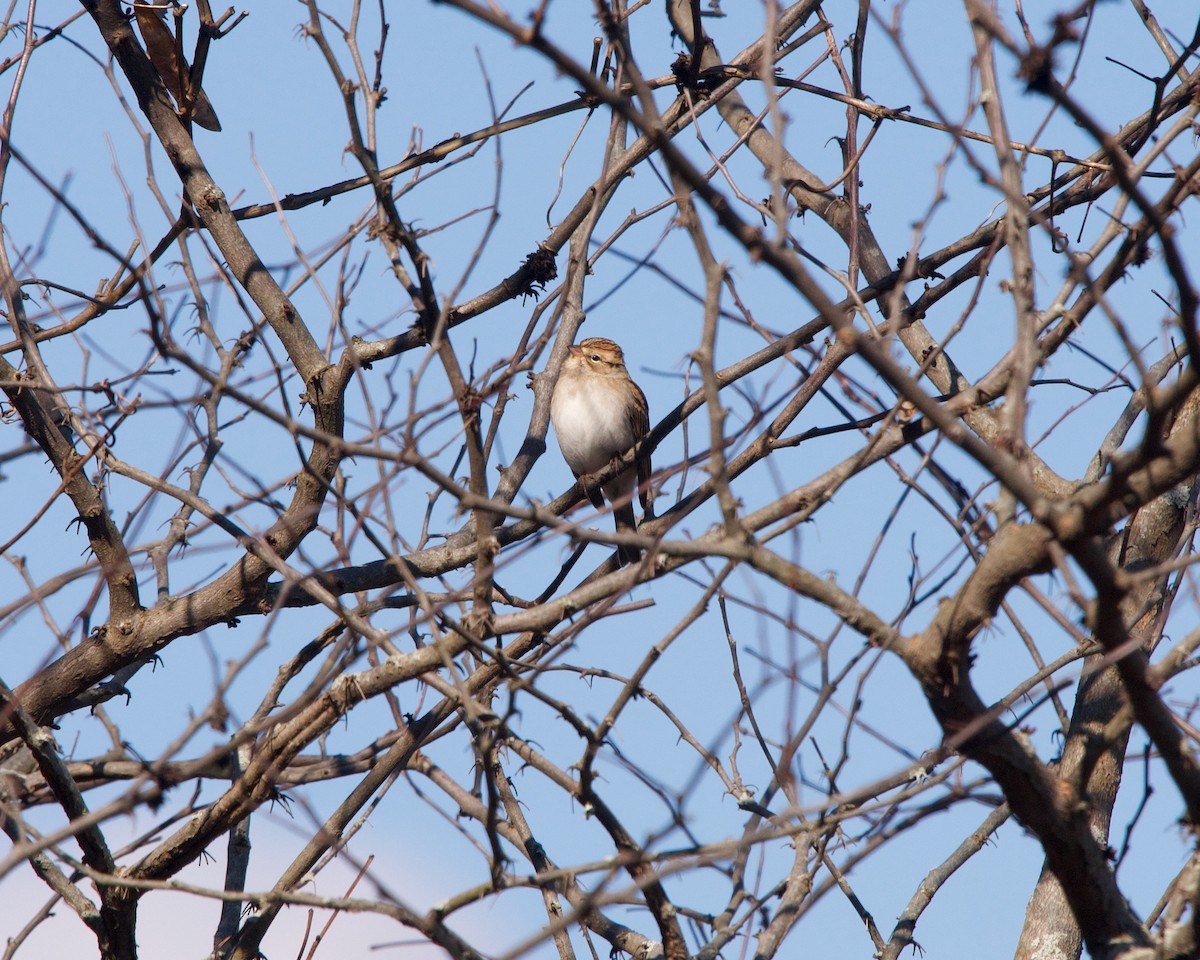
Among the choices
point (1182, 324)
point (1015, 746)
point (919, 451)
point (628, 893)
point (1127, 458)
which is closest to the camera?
point (1182, 324)

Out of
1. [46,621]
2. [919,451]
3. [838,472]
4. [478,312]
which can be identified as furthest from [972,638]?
[46,621]

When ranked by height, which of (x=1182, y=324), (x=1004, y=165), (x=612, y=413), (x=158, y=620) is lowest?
(x=1182, y=324)

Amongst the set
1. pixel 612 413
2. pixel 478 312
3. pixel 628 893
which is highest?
pixel 612 413

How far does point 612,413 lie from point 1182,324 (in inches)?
229

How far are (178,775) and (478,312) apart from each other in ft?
7.83

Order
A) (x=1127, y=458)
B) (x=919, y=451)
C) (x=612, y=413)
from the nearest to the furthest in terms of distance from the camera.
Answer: (x=1127, y=458), (x=919, y=451), (x=612, y=413)

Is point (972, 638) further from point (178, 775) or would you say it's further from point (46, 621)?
point (46, 621)

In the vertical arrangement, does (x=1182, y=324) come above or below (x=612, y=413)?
below

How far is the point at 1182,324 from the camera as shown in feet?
7.10

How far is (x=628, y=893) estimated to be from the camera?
2.67 meters

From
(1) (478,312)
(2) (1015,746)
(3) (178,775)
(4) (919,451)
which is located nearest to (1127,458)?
(2) (1015,746)

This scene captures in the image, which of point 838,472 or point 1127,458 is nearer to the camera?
point 1127,458

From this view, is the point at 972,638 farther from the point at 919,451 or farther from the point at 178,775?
the point at 178,775

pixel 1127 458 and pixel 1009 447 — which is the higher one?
pixel 1009 447
